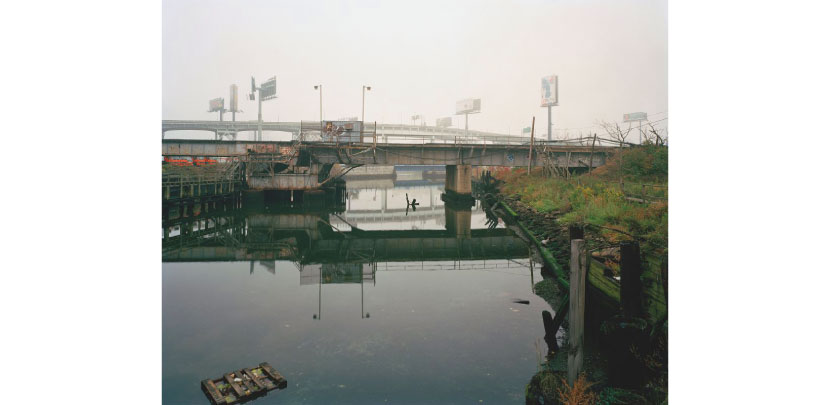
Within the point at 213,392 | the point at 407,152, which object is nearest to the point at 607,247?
the point at 213,392

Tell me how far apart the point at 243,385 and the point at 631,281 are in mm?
5115

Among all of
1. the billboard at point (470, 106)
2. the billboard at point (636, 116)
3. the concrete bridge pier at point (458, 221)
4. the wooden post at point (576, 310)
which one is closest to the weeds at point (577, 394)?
the wooden post at point (576, 310)

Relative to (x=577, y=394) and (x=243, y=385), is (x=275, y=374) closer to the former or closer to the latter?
(x=243, y=385)

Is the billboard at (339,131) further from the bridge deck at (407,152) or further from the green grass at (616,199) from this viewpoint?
the green grass at (616,199)

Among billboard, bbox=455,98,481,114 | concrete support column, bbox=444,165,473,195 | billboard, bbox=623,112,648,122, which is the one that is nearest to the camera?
billboard, bbox=623,112,648,122

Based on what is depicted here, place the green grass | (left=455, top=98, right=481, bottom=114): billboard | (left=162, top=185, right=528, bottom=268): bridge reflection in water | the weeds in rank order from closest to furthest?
1. the weeds
2. the green grass
3. (left=162, top=185, right=528, bottom=268): bridge reflection in water
4. (left=455, top=98, right=481, bottom=114): billboard

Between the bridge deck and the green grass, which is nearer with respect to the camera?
the green grass

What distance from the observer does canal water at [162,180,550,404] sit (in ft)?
20.1

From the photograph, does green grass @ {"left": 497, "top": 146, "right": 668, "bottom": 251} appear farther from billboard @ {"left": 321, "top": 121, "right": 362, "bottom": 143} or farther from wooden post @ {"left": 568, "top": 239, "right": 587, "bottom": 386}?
billboard @ {"left": 321, "top": 121, "right": 362, "bottom": 143}

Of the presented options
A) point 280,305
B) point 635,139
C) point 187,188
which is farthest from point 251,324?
point 635,139

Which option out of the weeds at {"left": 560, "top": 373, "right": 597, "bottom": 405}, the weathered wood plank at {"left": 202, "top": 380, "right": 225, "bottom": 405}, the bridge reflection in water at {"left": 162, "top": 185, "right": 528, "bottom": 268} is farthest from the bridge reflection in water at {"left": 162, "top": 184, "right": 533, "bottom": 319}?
the weeds at {"left": 560, "top": 373, "right": 597, "bottom": 405}

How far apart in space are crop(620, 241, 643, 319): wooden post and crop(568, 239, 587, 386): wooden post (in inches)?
47.1

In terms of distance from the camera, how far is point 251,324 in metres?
8.37

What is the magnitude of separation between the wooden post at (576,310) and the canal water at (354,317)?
0.77 metres
